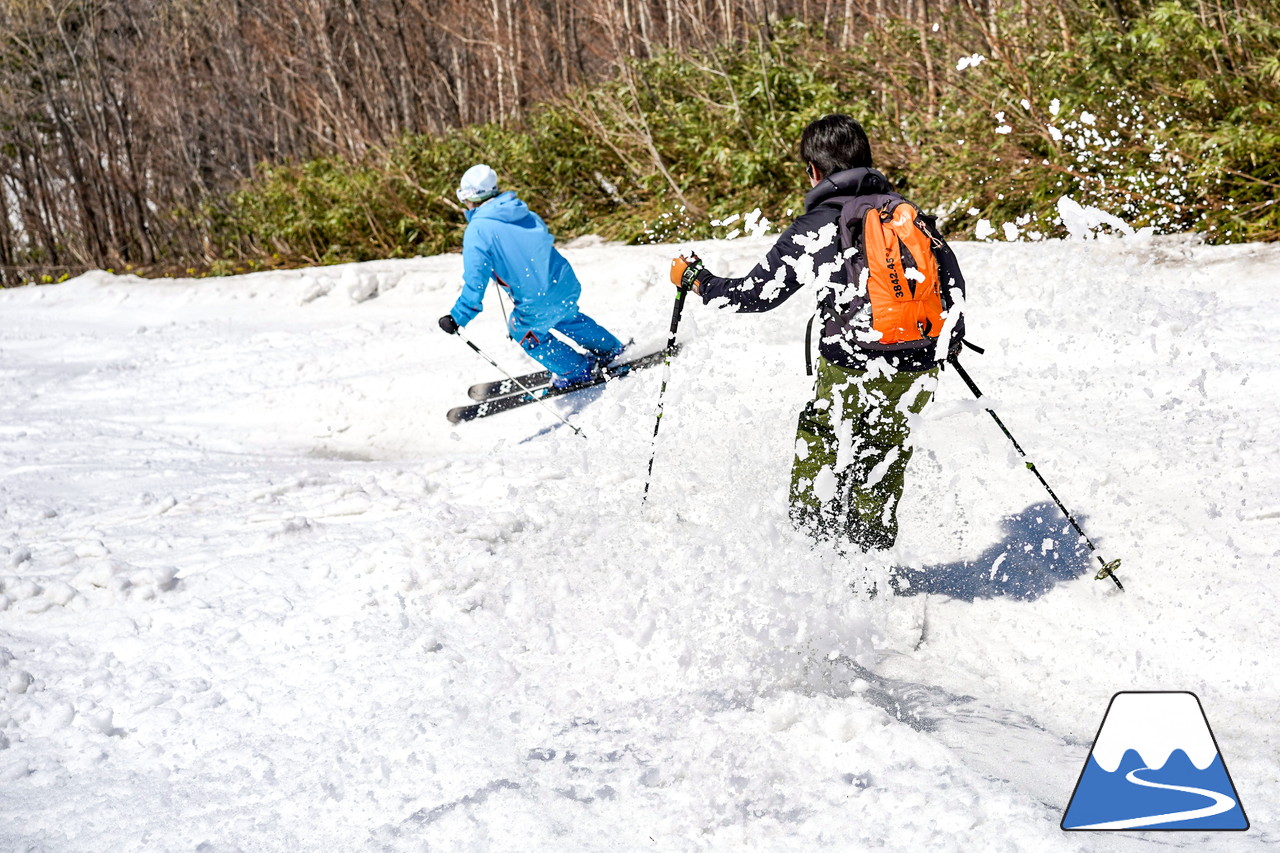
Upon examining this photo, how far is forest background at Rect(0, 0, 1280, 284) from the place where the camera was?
8.20 m

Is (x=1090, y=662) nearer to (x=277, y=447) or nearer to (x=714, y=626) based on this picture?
(x=714, y=626)

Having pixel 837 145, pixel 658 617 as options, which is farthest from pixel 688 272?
pixel 658 617

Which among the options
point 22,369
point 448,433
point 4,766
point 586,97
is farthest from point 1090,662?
point 586,97

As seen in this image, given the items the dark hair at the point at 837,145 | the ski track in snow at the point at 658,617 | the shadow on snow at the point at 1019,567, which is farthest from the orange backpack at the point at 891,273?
the shadow on snow at the point at 1019,567

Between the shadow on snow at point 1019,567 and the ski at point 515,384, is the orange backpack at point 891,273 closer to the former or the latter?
the shadow on snow at point 1019,567

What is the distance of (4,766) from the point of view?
9.93 ft

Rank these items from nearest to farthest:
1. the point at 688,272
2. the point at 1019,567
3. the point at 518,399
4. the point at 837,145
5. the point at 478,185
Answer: the point at 837,145
the point at 688,272
the point at 1019,567
the point at 478,185
the point at 518,399

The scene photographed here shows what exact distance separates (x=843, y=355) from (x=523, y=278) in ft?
11.7

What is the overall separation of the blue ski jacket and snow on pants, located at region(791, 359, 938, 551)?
3.18 meters

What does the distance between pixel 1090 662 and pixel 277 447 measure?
5.68 meters

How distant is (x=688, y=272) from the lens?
3.96 meters

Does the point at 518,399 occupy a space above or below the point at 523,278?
below

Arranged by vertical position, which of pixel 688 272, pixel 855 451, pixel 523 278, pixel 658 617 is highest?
pixel 688 272

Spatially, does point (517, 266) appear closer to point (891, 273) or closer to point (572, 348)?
point (572, 348)
